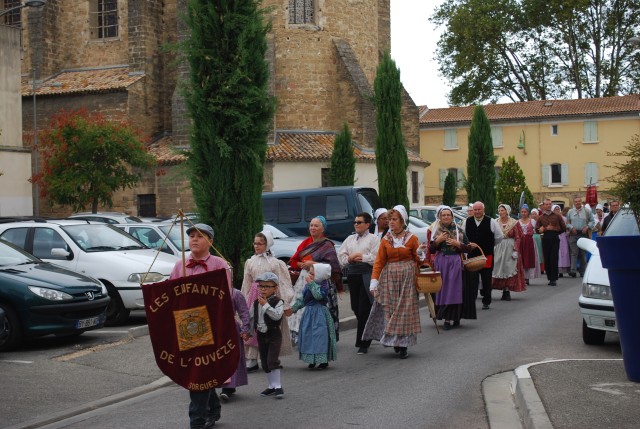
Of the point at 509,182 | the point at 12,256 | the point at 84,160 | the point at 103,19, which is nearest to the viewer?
the point at 12,256

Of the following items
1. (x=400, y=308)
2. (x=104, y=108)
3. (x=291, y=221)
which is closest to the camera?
(x=400, y=308)

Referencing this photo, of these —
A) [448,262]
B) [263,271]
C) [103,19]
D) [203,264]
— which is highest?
[103,19]

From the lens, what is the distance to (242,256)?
15.6 metres

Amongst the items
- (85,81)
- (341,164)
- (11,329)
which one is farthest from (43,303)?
(85,81)

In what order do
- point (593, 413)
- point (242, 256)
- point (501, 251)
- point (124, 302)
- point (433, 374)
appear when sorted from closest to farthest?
→ point (593, 413), point (433, 374), point (124, 302), point (242, 256), point (501, 251)

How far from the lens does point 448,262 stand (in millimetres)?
13914

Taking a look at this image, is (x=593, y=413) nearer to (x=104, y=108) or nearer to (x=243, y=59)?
(x=243, y=59)

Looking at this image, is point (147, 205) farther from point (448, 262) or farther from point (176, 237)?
point (448, 262)

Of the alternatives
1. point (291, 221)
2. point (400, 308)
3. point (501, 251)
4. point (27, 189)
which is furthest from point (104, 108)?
point (400, 308)

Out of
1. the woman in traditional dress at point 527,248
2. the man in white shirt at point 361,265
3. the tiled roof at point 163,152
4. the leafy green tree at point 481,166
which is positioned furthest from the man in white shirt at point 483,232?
the tiled roof at point 163,152

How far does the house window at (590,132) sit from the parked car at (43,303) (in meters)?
53.7

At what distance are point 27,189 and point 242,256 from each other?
46.1 ft

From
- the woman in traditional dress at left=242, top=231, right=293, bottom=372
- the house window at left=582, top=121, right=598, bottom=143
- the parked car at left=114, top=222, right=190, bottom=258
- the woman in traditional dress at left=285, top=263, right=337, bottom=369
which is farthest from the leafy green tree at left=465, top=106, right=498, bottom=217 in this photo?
the house window at left=582, top=121, right=598, bottom=143

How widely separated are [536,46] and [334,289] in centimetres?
4924
